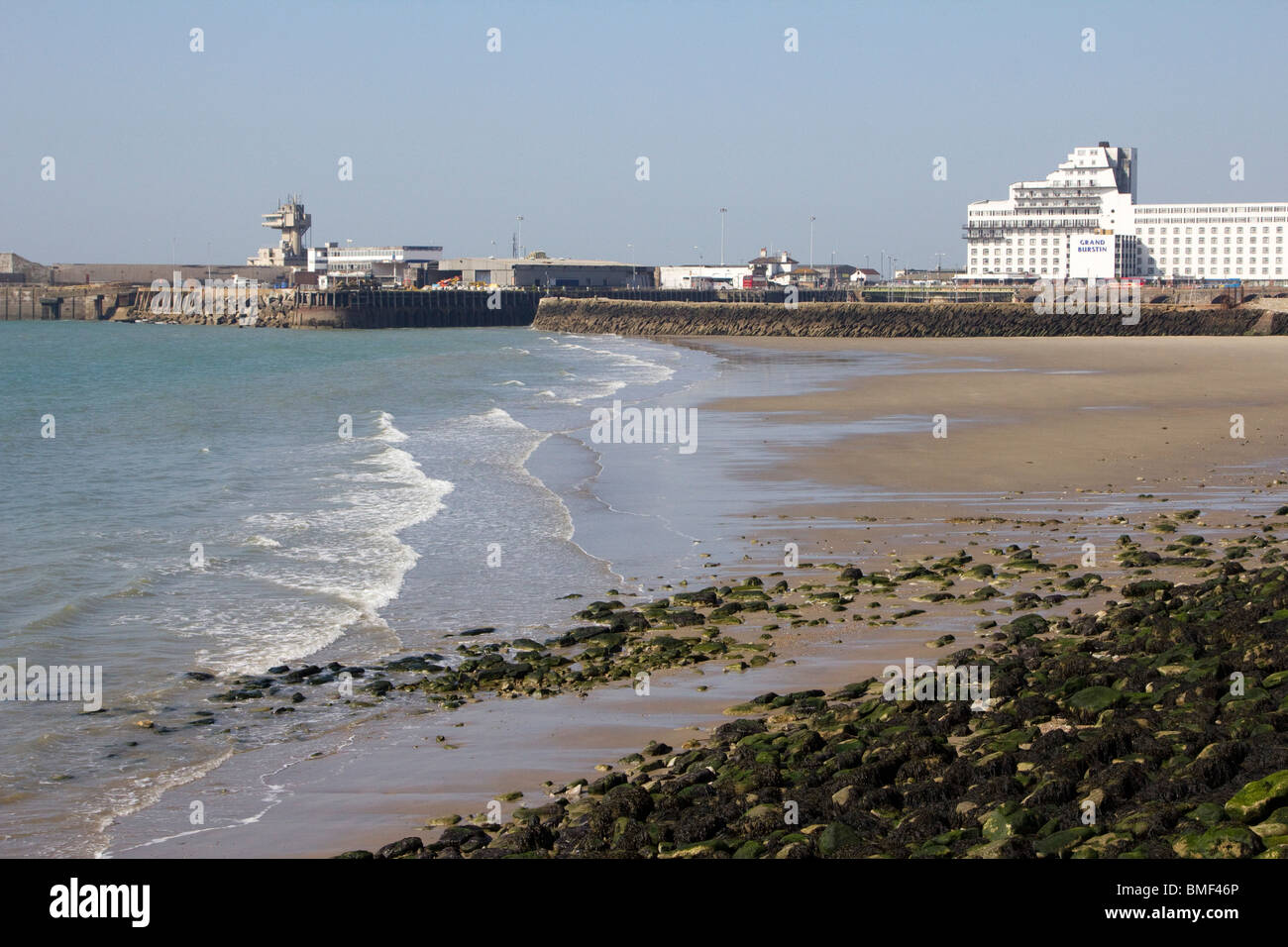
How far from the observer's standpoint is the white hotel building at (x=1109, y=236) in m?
138

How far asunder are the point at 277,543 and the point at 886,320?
84.0m

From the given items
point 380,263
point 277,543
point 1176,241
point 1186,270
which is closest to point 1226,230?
point 1176,241

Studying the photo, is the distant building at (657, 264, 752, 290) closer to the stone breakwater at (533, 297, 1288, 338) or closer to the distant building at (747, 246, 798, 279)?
the distant building at (747, 246, 798, 279)

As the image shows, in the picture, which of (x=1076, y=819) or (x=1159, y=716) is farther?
(x=1159, y=716)

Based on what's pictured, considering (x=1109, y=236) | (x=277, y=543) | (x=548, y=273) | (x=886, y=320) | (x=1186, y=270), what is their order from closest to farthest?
(x=277, y=543) → (x=886, y=320) → (x=1109, y=236) → (x=1186, y=270) → (x=548, y=273)

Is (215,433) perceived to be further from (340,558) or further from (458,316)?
(458,316)

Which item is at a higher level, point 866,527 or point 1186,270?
point 1186,270

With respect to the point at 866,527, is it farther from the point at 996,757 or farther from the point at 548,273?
the point at 548,273

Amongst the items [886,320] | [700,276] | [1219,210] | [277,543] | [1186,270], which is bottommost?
[277,543]

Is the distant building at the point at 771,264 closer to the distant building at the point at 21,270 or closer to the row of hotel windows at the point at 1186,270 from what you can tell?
the row of hotel windows at the point at 1186,270

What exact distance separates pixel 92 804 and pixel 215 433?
90.7ft

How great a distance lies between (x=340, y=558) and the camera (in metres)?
17.9

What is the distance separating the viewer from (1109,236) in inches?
5207
